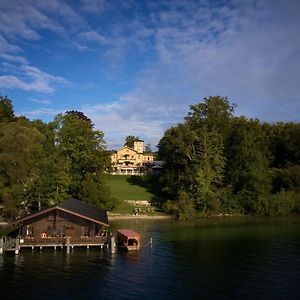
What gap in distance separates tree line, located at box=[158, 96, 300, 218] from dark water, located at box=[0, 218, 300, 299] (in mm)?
30697

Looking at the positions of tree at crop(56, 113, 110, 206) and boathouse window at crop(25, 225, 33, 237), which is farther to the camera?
tree at crop(56, 113, 110, 206)

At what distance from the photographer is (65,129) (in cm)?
8681

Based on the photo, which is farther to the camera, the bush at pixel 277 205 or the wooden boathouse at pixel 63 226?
the bush at pixel 277 205

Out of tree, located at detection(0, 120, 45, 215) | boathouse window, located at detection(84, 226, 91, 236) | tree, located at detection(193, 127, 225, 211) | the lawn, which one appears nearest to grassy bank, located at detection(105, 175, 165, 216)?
the lawn

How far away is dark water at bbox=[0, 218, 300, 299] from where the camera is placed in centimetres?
3175

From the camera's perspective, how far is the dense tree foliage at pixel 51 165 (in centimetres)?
7350

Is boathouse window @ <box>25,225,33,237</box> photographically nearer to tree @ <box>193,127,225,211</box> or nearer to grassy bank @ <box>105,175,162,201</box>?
grassy bank @ <box>105,175,162,201</box>

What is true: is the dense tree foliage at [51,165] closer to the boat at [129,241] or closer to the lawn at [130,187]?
the lawn at [130,187]

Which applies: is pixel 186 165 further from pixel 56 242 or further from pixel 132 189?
pixel 56 242

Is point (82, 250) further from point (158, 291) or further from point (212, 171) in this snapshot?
point (212, 171)

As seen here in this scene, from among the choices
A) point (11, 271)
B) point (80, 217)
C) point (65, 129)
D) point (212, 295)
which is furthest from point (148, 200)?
point (212, 295)

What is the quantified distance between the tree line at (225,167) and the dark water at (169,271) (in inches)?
1209

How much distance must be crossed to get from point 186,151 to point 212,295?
6453 centimetres

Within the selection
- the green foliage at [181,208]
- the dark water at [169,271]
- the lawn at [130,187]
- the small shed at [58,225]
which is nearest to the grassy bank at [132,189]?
the lawn at [130,187]
